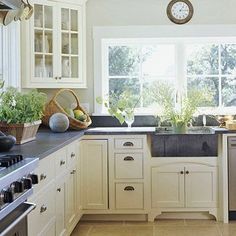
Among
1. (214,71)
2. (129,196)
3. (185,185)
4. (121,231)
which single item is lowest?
(121,231)

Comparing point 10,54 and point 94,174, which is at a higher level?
point 10,54

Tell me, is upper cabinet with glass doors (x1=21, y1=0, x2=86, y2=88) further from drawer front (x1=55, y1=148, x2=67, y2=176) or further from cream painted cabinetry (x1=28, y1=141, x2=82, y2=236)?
drawer front (x1=55, y1=148, x2=67, y2=176)

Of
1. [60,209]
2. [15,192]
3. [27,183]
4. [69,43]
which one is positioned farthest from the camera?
[69,43]

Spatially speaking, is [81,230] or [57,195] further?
[81,230]

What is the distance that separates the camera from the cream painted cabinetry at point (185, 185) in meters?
4.46

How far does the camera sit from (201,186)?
14.6ft

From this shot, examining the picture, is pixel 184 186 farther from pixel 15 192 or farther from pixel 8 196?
pixel 8 196

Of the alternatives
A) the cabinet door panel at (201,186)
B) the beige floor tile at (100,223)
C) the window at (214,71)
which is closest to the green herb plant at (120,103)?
the window at (214,71)

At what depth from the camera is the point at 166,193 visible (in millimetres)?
4496

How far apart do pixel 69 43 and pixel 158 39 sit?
39.3 inches

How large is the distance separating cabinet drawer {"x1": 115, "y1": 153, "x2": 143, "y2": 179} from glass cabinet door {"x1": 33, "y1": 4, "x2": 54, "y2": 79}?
1081mm

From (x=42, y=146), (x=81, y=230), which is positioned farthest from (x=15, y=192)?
(x=81, y=230)

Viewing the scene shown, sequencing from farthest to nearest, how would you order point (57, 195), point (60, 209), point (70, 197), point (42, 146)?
point (70, 197)
point (60, 209)
point (57, 195)
point (42, 146)

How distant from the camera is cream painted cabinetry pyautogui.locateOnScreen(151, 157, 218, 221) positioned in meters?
4.46
